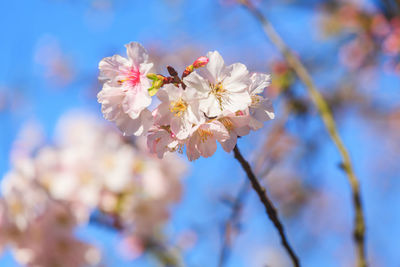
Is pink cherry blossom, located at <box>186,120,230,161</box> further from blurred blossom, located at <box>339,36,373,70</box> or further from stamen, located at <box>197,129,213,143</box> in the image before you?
blurred blossom, located at <box>339,36,373,70</box>

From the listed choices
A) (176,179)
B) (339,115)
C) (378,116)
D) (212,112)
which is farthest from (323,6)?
(212,112)

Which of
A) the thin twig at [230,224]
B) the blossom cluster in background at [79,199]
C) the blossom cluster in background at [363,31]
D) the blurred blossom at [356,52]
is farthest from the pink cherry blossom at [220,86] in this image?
the blurred blossom at [356,52]

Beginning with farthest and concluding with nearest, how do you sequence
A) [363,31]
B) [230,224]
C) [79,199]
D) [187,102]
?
[363,31] < [79,199] < [230,224] < [187,102]

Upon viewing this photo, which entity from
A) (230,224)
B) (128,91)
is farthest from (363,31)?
(128,91)

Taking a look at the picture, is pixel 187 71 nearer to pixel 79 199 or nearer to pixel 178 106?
pixel 178 106

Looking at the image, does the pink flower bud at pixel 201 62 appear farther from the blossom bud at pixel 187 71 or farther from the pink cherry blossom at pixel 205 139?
the pink cherry blossom at pixel 205 139

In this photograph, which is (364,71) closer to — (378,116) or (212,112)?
(378,116)
